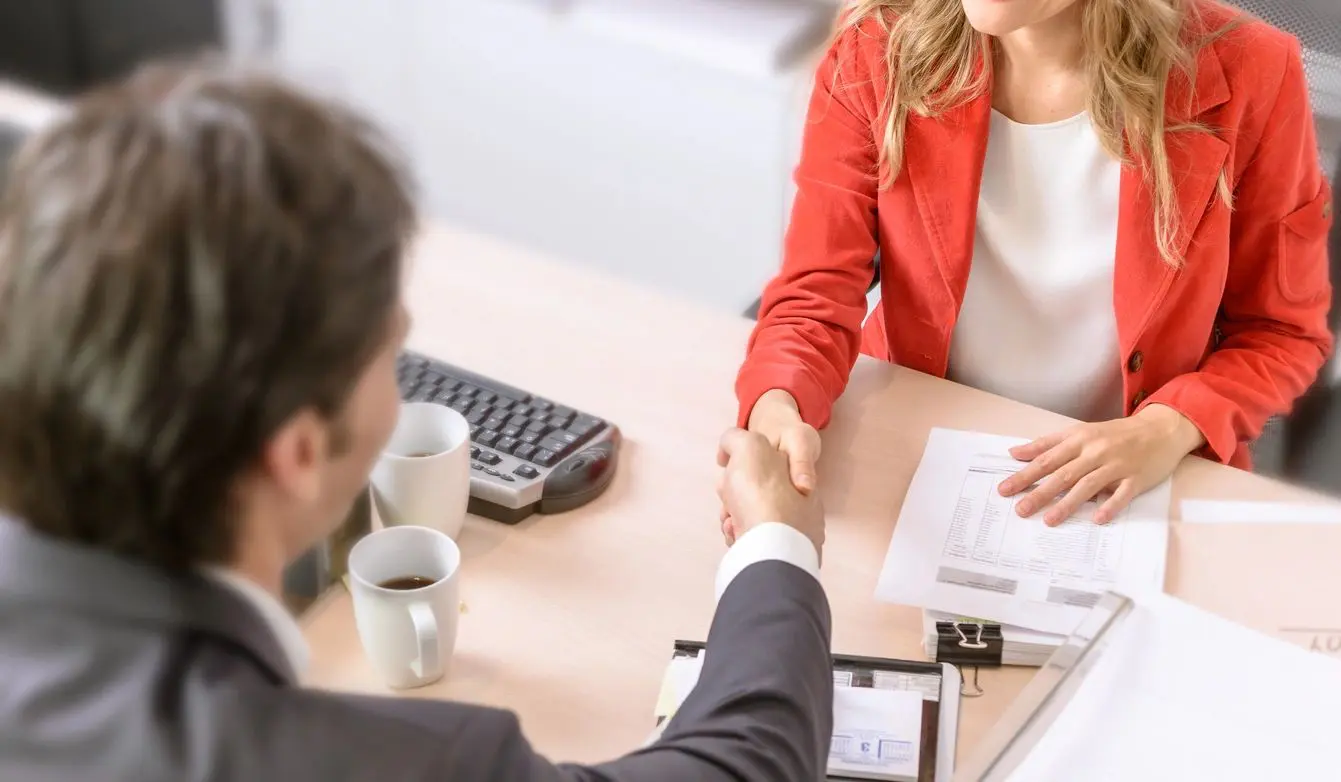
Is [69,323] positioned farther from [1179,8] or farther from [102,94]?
[1179,8]

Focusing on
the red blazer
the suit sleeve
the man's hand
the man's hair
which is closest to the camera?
the man's hair

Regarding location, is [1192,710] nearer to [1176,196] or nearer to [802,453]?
[802,453]

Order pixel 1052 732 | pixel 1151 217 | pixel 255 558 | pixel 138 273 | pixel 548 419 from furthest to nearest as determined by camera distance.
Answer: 1. pixel 1151 217
2. pixel 548 419
3. pixel 1052 732
4. pixel 255 558
5. pixel 138 273

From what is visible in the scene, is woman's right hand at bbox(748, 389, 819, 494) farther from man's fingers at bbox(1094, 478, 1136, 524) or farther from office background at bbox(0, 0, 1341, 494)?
office background at bbox(0, 0, 1341, 494)

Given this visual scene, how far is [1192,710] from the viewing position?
34.1 inches

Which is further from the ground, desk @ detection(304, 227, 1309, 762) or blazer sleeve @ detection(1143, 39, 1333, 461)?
blazer sleeve @ detection(1143, 39, 1333, 461)

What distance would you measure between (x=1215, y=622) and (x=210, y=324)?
2.34 feet

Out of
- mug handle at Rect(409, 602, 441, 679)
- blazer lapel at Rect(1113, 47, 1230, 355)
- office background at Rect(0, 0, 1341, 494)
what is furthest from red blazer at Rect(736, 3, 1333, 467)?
office background at Rect(0, 0, 1341, 494)

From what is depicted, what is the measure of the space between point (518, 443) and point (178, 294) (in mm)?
575

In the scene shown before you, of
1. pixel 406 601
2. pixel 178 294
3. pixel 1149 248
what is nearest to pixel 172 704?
pixel 178 294

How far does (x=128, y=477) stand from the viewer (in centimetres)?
57

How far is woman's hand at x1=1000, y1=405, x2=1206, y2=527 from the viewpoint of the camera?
1060mm

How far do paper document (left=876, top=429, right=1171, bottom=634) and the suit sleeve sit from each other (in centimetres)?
17

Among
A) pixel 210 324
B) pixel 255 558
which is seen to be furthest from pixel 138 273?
pixel 255 558
